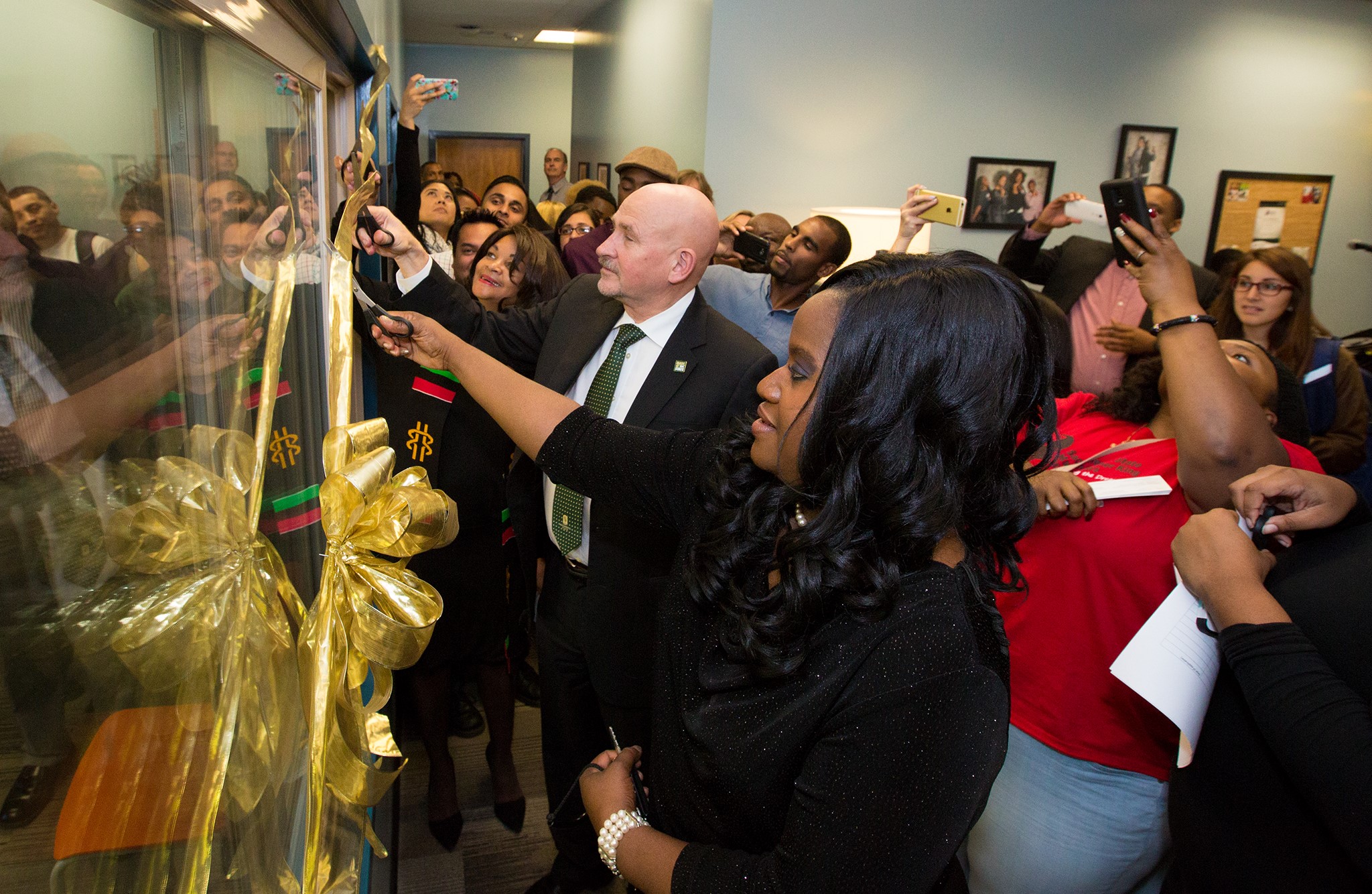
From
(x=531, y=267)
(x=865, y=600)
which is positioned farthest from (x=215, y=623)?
(x=531, y=267)

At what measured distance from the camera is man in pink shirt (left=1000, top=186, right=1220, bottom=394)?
10.3 feet

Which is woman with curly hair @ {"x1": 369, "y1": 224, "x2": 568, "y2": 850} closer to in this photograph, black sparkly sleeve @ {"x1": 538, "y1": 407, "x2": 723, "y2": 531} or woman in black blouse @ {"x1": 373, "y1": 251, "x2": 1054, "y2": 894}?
black sparkly sleeve @ {"x1": 538, "y1": 407, "x2": 723, "y2": 531}

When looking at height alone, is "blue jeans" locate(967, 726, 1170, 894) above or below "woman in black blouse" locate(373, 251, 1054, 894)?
below

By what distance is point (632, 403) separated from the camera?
185 cm

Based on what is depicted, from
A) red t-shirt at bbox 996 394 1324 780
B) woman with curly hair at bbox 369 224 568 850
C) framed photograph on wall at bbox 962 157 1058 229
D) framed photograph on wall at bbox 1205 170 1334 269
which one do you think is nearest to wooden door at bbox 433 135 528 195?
framed photograph on wall at bbox 962 157 1058 229

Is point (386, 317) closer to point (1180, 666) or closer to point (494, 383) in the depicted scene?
point (494, 383)

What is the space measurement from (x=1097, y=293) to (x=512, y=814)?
9.69 feet

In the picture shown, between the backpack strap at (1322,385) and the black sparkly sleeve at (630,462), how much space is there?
241cm

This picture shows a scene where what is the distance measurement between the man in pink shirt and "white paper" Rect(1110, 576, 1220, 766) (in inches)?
86.2

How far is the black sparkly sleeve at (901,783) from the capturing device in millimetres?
795

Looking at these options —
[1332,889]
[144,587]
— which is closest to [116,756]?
[144,587]

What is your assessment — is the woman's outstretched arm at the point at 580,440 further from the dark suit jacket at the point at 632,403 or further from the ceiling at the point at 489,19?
the ceiling at the point at 489,19

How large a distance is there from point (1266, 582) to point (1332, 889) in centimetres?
36

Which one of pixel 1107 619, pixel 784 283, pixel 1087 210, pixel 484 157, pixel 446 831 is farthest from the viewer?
pixel 484 157
